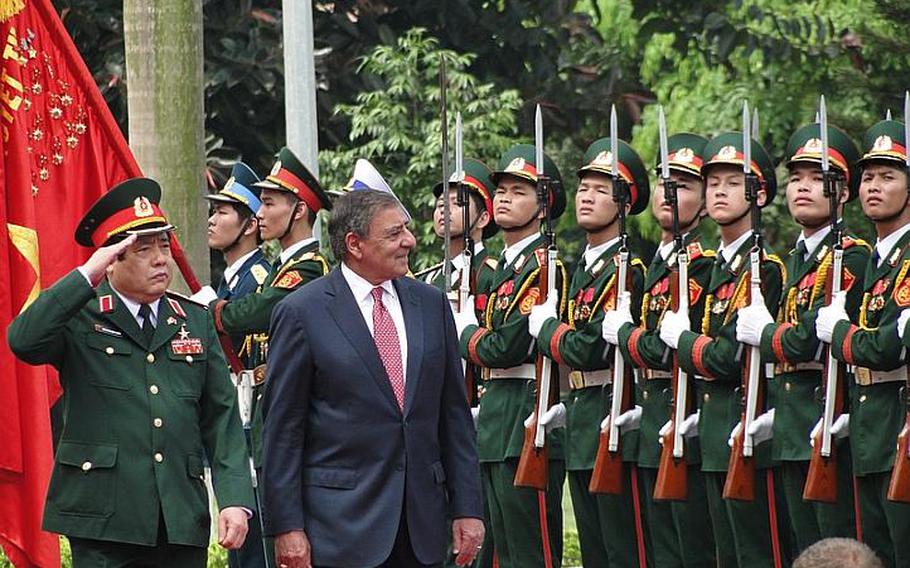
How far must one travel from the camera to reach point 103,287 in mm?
8289

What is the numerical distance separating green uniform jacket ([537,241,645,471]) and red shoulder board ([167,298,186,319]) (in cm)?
238

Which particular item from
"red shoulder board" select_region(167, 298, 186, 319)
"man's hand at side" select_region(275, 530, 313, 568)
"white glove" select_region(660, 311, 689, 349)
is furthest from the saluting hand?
"white glove" select_region(660, 311, 689, 349)

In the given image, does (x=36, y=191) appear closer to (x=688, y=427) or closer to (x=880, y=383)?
(x=688, y=427)

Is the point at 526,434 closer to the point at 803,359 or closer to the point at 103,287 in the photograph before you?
the point at 803,359

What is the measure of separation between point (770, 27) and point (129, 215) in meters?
13.9

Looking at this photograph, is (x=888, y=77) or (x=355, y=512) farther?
(x=888, y=77)

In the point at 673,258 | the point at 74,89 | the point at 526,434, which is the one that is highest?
the point at 74,89

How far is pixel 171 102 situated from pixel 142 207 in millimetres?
4180

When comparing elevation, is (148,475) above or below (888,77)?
below

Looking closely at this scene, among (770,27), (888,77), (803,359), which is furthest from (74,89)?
(770,27)

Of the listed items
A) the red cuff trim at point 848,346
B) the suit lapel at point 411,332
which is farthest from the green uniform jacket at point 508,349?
the suit lapel at point 411,332

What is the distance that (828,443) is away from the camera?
9.23 meters

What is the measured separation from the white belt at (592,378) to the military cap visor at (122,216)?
2796 millimetres

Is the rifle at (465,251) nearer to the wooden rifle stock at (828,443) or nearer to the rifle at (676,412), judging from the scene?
the rifle at (676,412)
